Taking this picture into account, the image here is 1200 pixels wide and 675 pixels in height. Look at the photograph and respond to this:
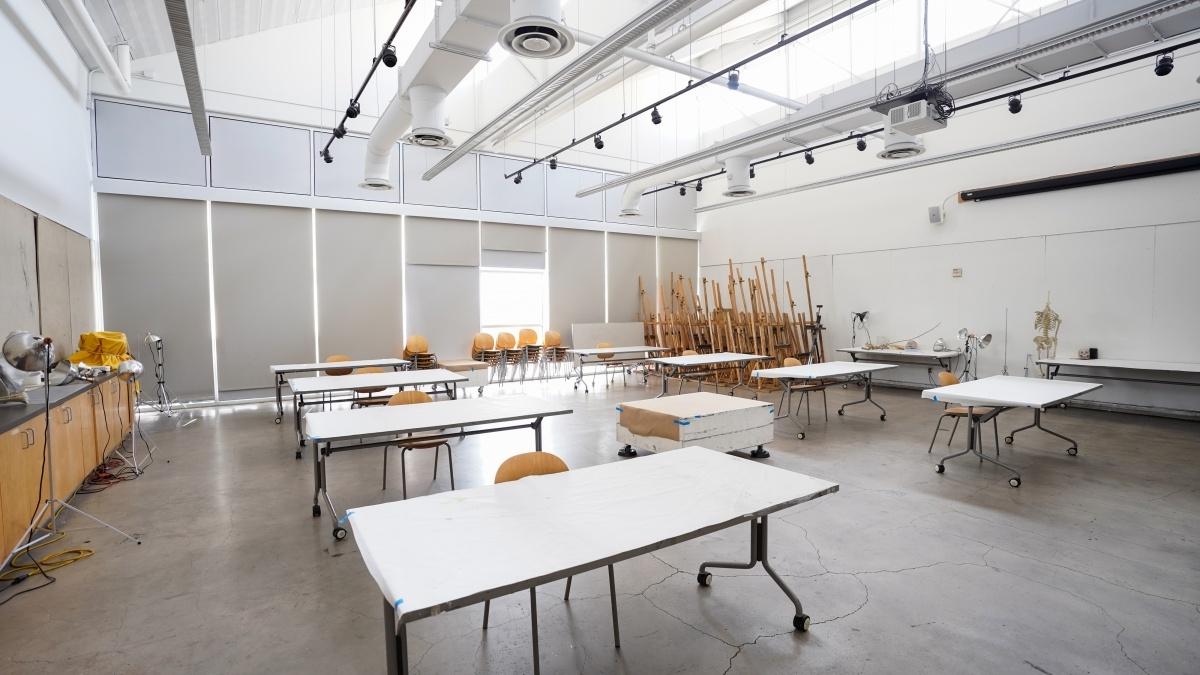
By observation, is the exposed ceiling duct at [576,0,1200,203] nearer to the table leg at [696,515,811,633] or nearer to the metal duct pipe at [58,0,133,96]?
the table leg at [696,515,811,633]

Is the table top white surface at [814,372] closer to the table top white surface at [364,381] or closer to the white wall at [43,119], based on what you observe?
the table top white surface at [364,381]

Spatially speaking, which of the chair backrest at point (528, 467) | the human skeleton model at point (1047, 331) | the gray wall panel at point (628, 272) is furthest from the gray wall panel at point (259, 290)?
the human skeleton model at point (1047, 331)

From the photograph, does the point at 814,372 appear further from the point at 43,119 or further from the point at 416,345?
the point at 43,119

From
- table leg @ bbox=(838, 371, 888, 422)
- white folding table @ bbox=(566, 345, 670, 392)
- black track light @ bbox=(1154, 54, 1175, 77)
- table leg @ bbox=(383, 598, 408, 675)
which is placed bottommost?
table leg @ bbox=(838, 371, 888, 422)

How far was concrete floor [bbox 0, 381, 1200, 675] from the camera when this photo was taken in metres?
2.24

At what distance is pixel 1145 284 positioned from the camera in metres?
6.85

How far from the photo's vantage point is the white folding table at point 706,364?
725cm

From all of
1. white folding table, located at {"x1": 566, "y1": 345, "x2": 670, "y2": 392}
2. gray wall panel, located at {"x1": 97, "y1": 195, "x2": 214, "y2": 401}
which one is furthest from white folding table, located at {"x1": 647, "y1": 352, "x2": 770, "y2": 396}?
gray wall panel, located at {"x1": 97, "y1": 195, "x2": 214, "y2": 401}

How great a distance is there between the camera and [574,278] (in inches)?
455

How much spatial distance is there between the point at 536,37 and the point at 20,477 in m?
3.80

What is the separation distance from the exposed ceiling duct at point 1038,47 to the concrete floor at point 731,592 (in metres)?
3.55

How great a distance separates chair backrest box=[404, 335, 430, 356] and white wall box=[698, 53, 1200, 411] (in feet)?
23.1

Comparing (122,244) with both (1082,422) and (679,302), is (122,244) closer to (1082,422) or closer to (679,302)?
(679,302)

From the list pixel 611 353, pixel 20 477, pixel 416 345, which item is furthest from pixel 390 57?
pixel 611 353
